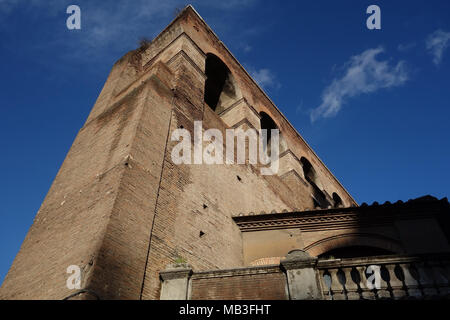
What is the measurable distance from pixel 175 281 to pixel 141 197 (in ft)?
4.98

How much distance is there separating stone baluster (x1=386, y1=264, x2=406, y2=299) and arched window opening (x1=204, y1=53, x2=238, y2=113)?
9542mm

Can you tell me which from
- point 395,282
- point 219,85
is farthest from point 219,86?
point 395,282

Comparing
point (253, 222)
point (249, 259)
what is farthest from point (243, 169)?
point (249, 259)

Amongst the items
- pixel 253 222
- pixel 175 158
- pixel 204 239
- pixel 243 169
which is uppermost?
pixel 243 169

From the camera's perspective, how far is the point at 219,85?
47.0 feet

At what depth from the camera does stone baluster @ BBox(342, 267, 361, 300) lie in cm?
488

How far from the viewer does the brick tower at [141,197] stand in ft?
17.4

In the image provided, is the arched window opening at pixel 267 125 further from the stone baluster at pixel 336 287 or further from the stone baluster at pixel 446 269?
the stone baluster at pixel 446 269

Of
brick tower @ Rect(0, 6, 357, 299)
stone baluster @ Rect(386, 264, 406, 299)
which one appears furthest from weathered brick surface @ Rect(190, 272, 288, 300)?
stone baluster @ Rect(386, 264, 406, 299)

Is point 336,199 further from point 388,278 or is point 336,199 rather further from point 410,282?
point 410,282

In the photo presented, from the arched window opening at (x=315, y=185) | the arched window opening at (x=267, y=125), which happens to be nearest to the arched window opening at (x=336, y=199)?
the arched window opening at (x=315, y=185)

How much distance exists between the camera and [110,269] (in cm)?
491
